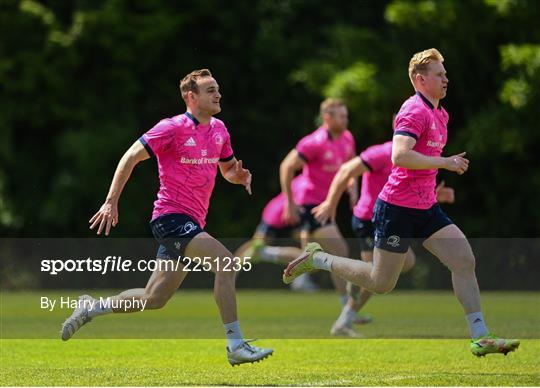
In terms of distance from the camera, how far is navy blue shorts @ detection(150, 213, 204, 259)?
31.9 ft

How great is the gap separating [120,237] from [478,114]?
7.52 metres

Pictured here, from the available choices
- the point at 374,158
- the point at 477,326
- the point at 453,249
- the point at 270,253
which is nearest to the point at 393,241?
the point at 453,249

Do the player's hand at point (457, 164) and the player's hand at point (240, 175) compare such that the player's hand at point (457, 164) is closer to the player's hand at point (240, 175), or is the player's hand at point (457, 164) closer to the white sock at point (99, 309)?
the player's hand at point (240, 175)

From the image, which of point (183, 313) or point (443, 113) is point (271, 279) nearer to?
point (183, 313)

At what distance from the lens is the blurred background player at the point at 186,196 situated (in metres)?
9.59

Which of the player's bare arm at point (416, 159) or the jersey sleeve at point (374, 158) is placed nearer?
the player's bare arm at point (416, 159)

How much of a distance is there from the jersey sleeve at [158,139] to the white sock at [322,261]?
159 cm

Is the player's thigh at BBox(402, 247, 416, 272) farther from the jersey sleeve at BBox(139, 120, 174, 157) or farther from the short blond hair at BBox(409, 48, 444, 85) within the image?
the jersey sleeve at BBox(139, 120, 174, 157)

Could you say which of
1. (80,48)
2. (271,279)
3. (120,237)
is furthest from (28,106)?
(271,279)

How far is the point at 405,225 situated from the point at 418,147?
616 mm

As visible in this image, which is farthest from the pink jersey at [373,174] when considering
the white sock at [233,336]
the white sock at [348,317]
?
the white sock at [233,336]

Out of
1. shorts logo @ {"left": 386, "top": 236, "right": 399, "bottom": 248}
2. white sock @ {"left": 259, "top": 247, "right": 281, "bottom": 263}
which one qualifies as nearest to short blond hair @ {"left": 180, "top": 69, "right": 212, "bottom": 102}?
shorts logo @ {"left": 386, "top": 236, "right": 399, "bottom": 248}

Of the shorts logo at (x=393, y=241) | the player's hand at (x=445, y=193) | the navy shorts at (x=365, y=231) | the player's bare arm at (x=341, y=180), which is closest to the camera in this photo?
the shorts logo at (x=393, y=241)

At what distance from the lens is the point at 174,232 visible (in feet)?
32.0
